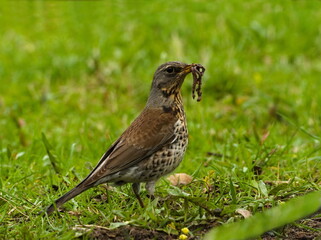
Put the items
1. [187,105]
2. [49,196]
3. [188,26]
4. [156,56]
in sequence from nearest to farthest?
[49,196], [187,105], [156,56], [188,26]

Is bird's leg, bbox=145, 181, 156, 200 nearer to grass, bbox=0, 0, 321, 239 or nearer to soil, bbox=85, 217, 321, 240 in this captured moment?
grass, bbox=0, 0, 321, 239

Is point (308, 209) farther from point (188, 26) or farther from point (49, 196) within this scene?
point (188, 26)

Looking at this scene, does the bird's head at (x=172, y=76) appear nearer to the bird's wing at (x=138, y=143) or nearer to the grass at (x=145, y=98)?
the bird's wing at (x=138, y=143)

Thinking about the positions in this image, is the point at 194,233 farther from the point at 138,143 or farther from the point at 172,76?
the point at 172,76

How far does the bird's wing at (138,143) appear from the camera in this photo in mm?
4945

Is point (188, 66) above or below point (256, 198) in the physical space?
above

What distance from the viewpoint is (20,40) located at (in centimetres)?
1145

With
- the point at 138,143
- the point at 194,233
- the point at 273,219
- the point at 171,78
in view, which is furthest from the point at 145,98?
the point at 273,219

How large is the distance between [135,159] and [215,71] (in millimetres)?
4214

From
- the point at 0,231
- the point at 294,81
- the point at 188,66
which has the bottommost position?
Answer: the point at 294,81

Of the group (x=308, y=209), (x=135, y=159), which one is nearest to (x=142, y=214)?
(x=135, y=159)

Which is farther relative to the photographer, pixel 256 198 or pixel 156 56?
pixel 156 56

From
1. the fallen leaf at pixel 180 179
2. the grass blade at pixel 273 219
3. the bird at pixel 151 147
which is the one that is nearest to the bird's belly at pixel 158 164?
the bird at pixel 151 147

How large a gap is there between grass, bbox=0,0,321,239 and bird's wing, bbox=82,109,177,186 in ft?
0.99
